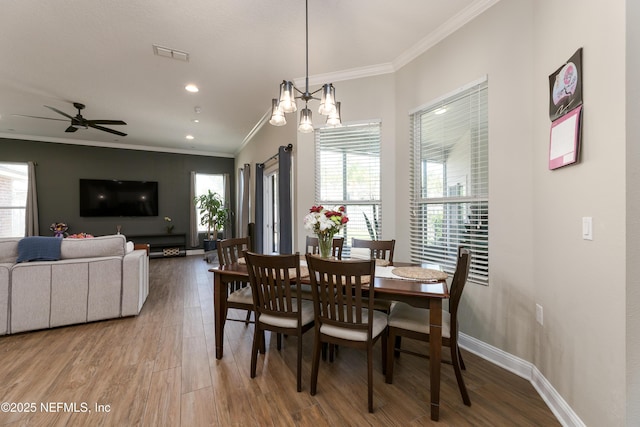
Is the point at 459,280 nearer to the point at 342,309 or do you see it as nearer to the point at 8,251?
the point at 342,309

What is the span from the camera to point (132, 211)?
7039mm

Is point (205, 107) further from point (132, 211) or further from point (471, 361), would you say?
point (471, 361)

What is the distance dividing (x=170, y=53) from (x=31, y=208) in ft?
19.5

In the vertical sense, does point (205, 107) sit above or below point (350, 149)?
above

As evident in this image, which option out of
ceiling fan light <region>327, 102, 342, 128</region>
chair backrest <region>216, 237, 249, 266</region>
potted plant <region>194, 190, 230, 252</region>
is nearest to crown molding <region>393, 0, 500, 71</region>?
ceiling fan light <region>327, 102, 342, 128</region>

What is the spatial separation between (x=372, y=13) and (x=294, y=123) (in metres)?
1.68

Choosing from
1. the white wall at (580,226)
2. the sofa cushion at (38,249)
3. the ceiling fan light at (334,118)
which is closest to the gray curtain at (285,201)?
the ceiling fan light at (334,118)

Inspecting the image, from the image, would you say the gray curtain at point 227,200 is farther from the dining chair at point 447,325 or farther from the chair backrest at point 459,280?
the chair backrest at point 459,280

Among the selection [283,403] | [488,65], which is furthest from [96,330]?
[488,65]

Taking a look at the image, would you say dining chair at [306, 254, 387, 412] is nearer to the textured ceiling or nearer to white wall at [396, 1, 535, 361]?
white wall at [396, 1, 535, 361]

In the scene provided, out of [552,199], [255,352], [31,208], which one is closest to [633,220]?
[552,199]

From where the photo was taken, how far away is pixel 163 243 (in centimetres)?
723

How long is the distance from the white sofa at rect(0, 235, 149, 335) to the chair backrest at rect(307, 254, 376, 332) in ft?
8.25

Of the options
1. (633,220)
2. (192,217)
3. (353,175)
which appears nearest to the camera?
(633,220)
